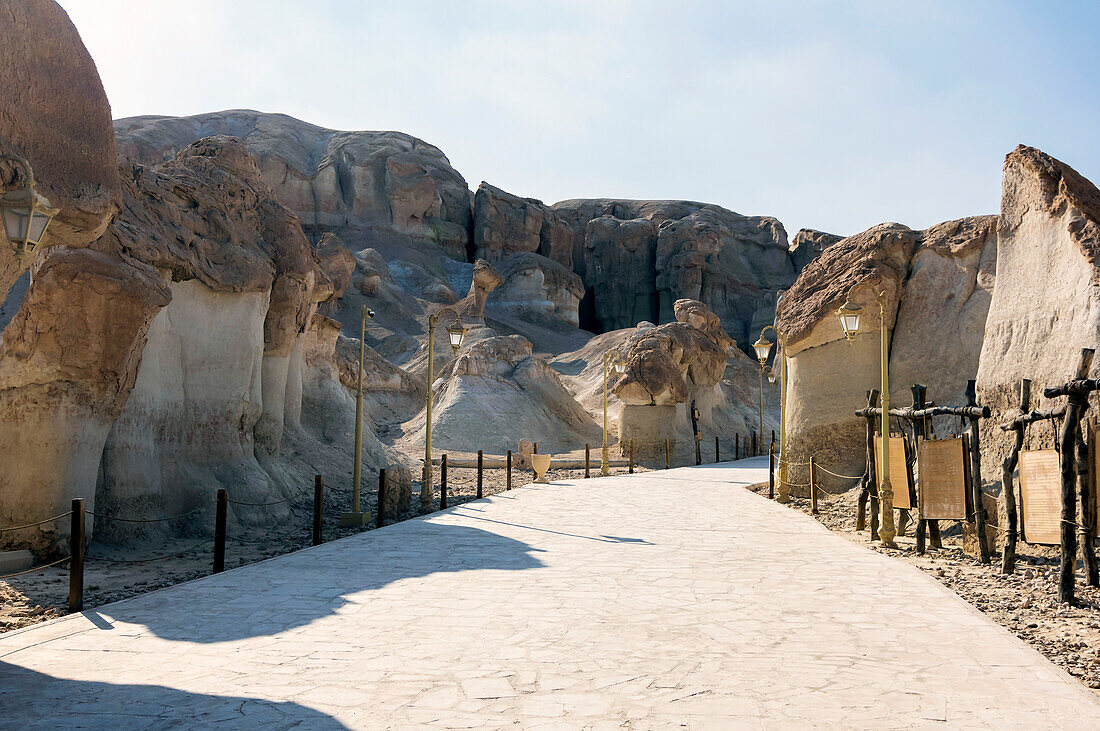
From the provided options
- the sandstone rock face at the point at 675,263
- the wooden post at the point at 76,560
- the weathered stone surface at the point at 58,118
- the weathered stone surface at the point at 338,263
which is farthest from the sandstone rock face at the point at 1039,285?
the sandstone rock face at the point at 675,263

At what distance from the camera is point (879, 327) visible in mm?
16031

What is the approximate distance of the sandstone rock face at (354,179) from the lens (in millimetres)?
72125

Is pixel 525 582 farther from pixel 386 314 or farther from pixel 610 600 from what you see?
pixel 386 314

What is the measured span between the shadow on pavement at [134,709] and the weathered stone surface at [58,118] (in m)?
3.85

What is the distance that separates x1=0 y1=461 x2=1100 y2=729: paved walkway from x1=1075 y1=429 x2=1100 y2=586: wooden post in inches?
57.2

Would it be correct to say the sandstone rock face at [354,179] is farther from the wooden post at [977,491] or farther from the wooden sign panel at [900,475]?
the wooden post at [977,491]

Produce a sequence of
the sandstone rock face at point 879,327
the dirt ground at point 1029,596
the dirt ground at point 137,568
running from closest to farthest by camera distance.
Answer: the dirt ground at point 1029,596
the dirt ground at point 137,568
the sandstone rock face at point 879,327

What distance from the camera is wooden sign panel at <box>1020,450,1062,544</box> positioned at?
7.77m

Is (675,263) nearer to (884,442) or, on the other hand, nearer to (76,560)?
(884,442)

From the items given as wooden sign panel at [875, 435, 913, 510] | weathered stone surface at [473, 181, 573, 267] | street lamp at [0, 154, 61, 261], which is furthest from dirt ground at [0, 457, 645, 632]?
weathered stone surface at [473, 181, 573, 267]

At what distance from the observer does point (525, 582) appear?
8367mm

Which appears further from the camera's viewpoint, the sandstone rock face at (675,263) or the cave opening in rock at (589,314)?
the cave opening in rock at (589,314)

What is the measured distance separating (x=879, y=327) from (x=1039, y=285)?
637 cm

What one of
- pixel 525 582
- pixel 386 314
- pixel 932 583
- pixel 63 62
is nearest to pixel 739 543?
pixel 932 583
